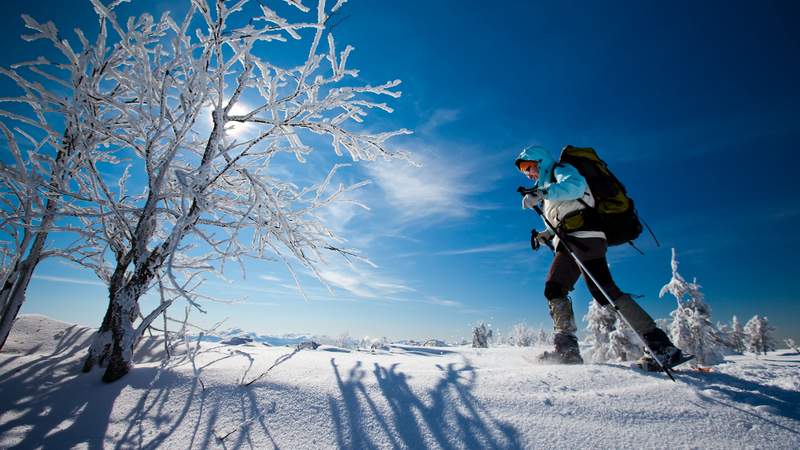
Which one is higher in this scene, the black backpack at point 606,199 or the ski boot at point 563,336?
the black backpack at point 606,199

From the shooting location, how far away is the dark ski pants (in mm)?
2781

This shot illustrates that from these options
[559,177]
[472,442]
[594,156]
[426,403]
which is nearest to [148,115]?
[426,403]

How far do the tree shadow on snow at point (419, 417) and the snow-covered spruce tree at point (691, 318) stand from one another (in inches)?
792

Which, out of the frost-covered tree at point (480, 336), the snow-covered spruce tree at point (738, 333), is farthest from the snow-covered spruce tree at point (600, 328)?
the snow-covered spruce tree at point (738, 333)

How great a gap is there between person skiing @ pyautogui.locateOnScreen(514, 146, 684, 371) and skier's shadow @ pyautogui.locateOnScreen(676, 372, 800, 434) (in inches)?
9.2

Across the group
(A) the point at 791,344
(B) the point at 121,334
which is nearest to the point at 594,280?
(B) the point at 121,334

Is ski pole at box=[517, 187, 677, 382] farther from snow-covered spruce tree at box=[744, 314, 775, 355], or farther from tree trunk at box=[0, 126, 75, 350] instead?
snow-covered spruce tree at box=[744, 314, 775, 355]

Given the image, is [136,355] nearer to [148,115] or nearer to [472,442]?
[148,115]

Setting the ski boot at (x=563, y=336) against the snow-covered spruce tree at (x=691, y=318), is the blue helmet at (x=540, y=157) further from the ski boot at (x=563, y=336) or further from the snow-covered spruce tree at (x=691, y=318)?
the snow-covered spruce tree at (x=691, y=318)

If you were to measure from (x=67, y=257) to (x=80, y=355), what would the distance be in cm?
117

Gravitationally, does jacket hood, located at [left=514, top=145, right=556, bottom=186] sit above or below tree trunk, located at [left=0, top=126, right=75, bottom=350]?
above

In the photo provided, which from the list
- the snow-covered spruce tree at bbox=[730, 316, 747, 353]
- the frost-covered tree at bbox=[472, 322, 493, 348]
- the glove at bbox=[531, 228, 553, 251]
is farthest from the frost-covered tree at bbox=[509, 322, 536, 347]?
the glove at bbox=[531, 228, 553, 251]

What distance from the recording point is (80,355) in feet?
10.00

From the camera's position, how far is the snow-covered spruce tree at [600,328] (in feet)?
58.5
